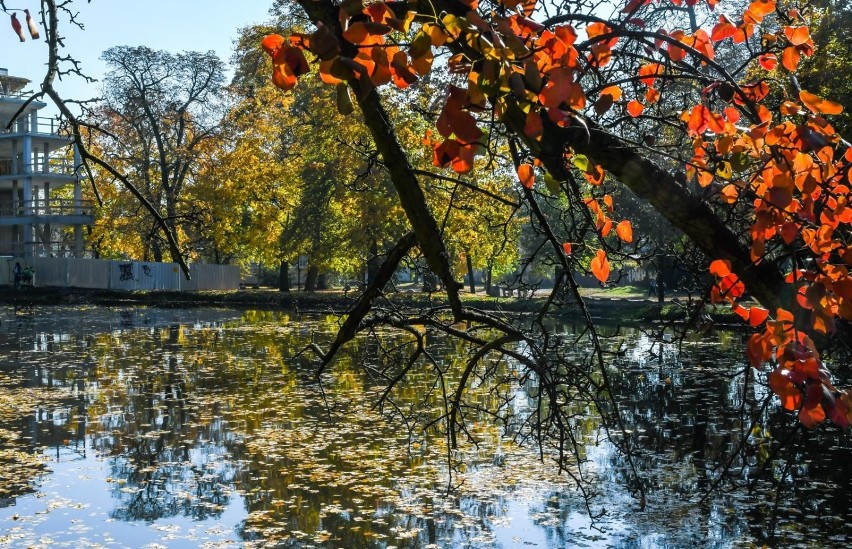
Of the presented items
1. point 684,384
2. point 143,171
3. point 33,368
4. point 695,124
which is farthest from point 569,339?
point 143,171

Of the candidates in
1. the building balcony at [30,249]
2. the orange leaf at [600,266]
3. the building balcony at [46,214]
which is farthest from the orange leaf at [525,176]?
the building balcony at [30,249]

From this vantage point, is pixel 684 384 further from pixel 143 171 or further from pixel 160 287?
pixel 160 287

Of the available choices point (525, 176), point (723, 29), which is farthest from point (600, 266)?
point (723, 29)

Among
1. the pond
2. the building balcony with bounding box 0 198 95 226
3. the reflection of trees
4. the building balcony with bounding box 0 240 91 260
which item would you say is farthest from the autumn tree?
the building balcony with bounding box 0 240 91 260

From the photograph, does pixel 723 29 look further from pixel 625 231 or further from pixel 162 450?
pixel 162 450

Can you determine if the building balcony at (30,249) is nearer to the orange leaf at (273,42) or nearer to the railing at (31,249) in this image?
the railing at (31,249)

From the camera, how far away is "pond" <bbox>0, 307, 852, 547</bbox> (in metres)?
6.98

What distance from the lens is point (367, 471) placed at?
8773 millimetres

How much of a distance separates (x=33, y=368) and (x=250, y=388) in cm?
479

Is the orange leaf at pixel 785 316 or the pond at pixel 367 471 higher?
the orange leaf at pixel 785 316

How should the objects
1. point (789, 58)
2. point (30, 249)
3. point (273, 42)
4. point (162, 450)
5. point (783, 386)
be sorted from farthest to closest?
1. point (30, 249)
2. point (162, 450)
3. point (789, 58)
4. point (783, 386)
5. point (273, 42)

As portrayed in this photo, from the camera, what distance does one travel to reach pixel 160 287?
4278cm

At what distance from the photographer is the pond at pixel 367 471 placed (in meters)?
6.98

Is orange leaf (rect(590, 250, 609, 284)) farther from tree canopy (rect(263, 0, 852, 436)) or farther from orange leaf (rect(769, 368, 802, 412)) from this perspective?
orange leaf (rect(769, 368, 802, 412))
